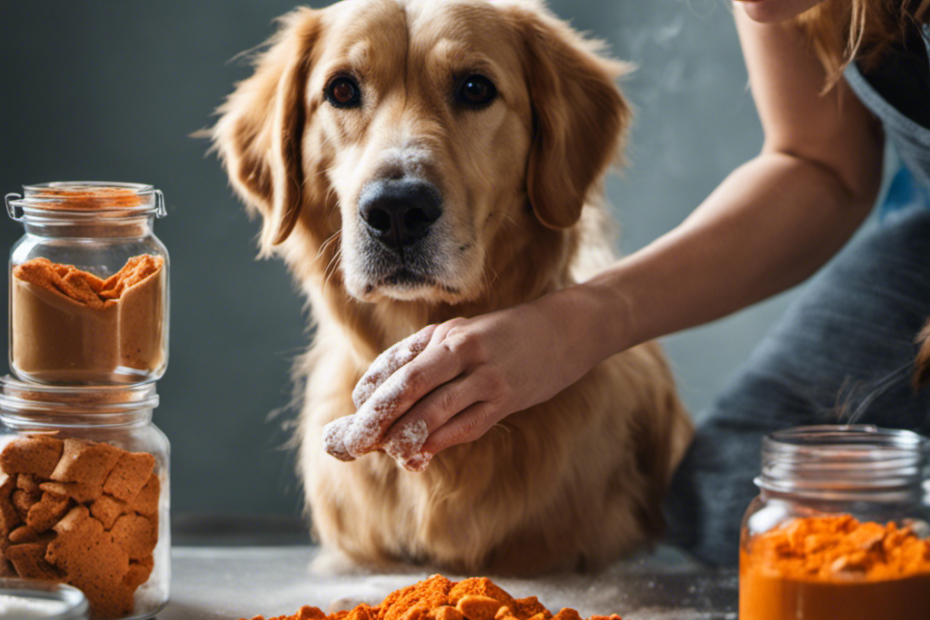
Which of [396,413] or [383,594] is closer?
[396,413]

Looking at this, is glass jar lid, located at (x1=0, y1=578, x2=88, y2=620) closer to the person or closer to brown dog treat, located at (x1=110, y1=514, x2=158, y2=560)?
brown dog treat, located at (x1=110, y1=514, x2=158, y2=560)

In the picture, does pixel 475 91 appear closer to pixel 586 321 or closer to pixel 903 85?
pixel 586 321

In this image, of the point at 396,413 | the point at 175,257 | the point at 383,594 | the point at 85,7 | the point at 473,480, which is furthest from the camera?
the point at 175,257

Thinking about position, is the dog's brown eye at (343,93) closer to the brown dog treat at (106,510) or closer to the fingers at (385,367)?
the fingers at (385,367)

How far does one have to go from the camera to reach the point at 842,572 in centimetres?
78

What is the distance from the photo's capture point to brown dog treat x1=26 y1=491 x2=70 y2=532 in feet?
3.33

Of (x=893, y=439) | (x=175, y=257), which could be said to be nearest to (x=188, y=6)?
(x=175, y=257)

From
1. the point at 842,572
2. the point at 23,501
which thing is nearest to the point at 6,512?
the point at 23,501

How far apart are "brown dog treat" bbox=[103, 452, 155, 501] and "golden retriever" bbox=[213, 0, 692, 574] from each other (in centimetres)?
33

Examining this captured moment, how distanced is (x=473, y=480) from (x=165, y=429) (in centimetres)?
109

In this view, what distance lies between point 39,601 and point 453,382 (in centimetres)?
45

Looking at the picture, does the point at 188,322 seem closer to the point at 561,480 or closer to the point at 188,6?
the point at 188,6

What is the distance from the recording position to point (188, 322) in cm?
211

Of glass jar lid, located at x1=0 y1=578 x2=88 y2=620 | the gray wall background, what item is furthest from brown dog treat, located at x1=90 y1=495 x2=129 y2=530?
the gray wall background
